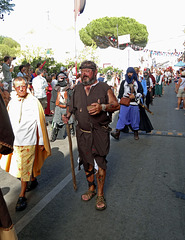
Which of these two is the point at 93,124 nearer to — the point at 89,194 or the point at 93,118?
the point at 93,118

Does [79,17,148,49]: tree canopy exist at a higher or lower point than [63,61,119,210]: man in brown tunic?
higher

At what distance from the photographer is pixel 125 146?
632 cm

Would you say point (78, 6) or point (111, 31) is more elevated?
point (111, 31)

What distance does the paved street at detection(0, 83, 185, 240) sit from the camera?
288 cm

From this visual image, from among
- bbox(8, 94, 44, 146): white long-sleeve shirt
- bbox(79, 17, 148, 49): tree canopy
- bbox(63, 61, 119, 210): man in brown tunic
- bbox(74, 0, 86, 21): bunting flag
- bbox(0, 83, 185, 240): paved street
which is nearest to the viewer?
bbox(0, 83, 185, 240): paved street

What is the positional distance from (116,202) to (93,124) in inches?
45.1

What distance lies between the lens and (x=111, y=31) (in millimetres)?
55500

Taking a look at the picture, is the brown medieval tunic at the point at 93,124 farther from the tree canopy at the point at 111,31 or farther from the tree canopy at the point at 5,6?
the tree canopy at the point at 111,31

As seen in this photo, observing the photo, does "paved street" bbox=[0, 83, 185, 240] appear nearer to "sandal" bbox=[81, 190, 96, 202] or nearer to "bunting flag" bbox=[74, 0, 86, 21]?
"sandal" bbox=[81, 190, 96, 202]

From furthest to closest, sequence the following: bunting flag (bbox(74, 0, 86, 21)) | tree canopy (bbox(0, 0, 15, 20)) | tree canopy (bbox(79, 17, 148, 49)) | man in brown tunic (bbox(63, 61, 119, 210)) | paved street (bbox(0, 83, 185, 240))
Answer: tree canopy (bbox(79, 17, 148, 49)) < tree canopy (bbox(0, 0, 15, 20)) < bunting flag (bbox(74, 0, 86, 21)) < man in brown tunic (bbox(63, 61, 119, 210)) < paved street (bbox(0, 83, 185, 240))

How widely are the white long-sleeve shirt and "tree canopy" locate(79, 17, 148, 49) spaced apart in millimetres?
52816

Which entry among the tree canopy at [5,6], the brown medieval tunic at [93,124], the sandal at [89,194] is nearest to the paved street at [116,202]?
the sandal at [89,194]

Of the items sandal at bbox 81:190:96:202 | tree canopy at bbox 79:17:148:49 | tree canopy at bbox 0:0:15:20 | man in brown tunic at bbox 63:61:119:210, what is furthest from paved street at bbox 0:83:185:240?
tree canopy at bbox 79:17:148:49

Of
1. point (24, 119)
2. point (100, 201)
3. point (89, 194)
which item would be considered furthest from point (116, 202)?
point (24, 119)
